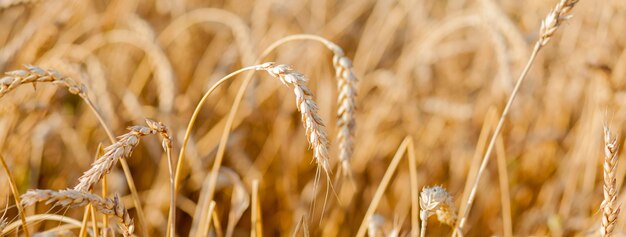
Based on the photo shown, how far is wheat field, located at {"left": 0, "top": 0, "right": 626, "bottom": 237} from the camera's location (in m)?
1.70

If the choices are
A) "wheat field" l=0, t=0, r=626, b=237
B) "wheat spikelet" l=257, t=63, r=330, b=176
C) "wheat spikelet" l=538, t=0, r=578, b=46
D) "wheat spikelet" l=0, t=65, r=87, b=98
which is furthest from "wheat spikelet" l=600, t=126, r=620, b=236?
"wheat spikelet" l=0, t=65, r=87, b=98

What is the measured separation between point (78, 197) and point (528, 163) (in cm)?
177

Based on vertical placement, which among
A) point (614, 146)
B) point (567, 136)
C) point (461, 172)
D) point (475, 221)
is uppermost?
point (567, 136)

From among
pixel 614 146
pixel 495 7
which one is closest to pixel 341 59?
pixel 614 146

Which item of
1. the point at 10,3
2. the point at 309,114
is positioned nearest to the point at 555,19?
the point at 309,114

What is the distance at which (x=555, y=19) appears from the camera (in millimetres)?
954

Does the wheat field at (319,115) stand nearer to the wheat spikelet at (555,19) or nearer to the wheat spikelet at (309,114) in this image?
the wheat spikelet at (555,19)

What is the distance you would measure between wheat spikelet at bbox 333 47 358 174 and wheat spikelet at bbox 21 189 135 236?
0.39 m

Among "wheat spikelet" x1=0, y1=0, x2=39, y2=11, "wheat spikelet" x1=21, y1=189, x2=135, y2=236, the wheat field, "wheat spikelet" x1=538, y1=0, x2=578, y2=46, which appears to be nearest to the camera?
"wheat spikelet" x1=21, y1=189, x2=135, y2=236

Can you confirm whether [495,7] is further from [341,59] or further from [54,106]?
[54,106]

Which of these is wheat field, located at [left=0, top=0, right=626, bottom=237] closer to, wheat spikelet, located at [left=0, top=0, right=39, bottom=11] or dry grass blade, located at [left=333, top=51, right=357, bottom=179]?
wheat spikelet, located at [left=0, top=0, right=39, bottom=11]

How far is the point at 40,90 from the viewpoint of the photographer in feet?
5.85

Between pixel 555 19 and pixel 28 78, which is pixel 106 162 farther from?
pixel 555 19

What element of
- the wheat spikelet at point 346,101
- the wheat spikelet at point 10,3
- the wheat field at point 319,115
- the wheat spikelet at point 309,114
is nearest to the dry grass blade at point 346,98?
the wheat spikelet at point 346,101
